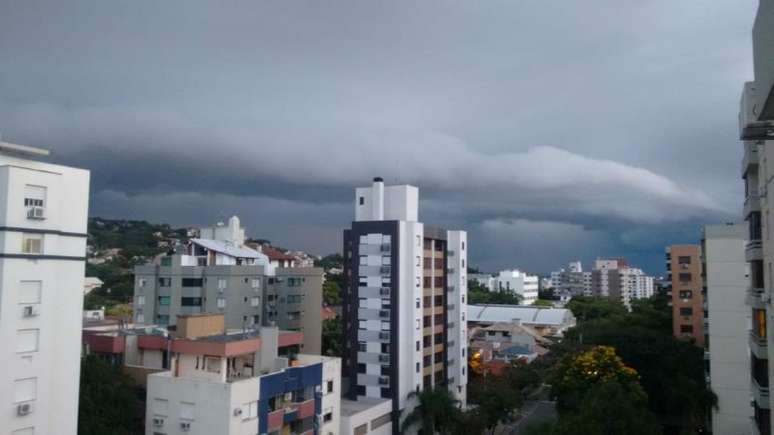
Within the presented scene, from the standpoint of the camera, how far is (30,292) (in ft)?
72.2

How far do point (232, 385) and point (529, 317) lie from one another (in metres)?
73.5

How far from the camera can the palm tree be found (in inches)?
1554

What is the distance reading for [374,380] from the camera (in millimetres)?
41156

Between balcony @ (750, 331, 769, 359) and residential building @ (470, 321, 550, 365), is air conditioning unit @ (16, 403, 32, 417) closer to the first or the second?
balcony @ (750, 331, 769, 359)

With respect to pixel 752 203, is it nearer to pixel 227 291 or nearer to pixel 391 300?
pixel 391 300

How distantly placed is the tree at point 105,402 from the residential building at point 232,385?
3.04 ft

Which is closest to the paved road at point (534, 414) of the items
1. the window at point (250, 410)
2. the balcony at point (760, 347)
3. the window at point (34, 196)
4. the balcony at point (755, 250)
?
the window at point (250, 410)

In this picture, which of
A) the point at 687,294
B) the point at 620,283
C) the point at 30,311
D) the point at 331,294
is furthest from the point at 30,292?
the point at 620,283

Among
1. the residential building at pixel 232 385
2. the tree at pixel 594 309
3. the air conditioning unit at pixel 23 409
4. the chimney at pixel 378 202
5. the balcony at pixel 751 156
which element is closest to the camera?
the balcony at pixel 751 156

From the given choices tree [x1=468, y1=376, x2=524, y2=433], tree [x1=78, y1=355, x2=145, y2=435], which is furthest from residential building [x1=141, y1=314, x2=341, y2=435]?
tree [x1=468, y1=376, x2=524, y2=433]

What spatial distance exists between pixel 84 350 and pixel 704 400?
123 ft

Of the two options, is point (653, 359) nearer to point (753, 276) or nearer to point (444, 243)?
point (444, 243)

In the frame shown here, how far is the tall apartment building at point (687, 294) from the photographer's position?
201ft

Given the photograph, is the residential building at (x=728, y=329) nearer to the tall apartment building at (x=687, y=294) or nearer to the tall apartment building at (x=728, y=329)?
the tall apartment building at (x=728, y=329)
